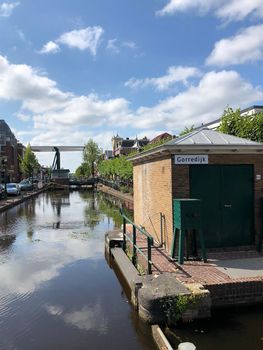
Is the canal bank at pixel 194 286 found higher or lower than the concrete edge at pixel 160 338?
higher

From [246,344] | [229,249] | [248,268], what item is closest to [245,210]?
[229,249]

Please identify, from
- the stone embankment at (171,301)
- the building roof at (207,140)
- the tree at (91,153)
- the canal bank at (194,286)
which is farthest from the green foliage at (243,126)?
the tree at (91,153)

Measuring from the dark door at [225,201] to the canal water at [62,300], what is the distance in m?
2.86

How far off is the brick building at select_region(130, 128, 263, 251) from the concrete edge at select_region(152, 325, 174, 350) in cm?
373

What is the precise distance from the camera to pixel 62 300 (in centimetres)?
821

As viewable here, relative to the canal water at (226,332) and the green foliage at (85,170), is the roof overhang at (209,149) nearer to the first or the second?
the canal water at (226,332)

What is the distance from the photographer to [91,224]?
65.9 feet

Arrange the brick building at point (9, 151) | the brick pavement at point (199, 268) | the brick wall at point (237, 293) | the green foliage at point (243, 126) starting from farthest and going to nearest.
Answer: the brick building at point (9, 151) < the green foliage at point (243, 126) < the brick pavement at point (199, 268) < the brick wall at point (237, 293)

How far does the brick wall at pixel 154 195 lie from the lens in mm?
9891

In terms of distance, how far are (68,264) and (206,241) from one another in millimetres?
4306

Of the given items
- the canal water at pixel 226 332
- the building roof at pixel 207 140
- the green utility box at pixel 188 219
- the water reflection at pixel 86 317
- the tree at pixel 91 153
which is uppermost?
the tree at pixel 91 153

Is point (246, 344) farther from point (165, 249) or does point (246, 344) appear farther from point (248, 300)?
point (165, 249)

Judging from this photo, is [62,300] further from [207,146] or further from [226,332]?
[207,146]

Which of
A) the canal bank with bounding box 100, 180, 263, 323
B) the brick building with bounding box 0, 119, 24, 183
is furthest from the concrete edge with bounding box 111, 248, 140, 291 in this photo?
the brick building with bounding box 0, 119, 24, 183
